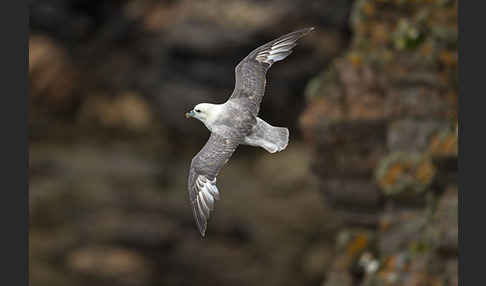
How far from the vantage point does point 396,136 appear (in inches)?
396

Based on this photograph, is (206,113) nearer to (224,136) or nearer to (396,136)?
(224,136)

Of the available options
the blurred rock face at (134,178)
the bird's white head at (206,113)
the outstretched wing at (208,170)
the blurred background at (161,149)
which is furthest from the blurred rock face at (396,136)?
the bird's white head at (206,113)

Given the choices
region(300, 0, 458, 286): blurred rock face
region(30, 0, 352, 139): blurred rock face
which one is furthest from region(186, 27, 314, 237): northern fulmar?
region(30, 0, 352, 139): blurred rock face

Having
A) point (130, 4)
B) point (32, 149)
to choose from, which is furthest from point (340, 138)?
point (32, 149)

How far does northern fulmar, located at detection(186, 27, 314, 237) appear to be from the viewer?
13.1ft

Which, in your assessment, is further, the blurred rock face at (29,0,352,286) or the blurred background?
the blurred rock face at (29,0,352,286)

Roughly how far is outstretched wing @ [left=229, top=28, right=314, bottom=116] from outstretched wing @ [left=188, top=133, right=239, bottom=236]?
1.57 ft

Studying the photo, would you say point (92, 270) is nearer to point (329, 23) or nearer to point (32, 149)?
A: point (32, 149)

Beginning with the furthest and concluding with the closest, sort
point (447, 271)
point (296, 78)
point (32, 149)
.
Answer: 1. point (32, 149)
2. point (296, 78)
3. point (447, 271)

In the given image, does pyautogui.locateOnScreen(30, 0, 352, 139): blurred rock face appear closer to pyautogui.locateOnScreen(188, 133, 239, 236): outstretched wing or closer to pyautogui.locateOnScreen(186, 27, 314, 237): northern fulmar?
pyautogui.locateOnScreen(186, 27, 314, 237): northern fulmar

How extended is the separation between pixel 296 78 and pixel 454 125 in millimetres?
4848

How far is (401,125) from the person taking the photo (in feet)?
32.8

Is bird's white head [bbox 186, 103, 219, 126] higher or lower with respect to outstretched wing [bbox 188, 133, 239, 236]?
higher

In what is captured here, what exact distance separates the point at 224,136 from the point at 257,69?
1.20 metres
